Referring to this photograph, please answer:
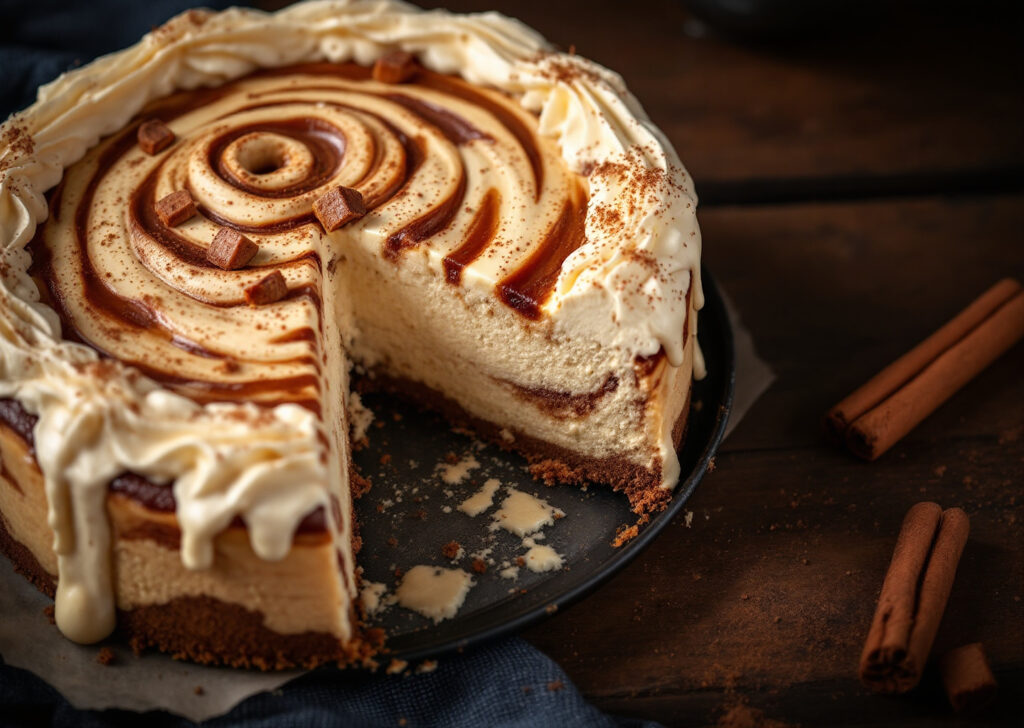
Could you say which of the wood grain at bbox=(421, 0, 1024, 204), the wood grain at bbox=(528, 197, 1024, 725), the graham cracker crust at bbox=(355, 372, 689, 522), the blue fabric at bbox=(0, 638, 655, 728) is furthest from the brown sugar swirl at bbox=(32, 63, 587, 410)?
the wood grain at bbox=(421, 0, 1024, 204)

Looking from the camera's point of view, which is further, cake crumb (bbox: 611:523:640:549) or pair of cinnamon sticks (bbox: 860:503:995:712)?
cake crumb (bbox: 611:523:640:549)

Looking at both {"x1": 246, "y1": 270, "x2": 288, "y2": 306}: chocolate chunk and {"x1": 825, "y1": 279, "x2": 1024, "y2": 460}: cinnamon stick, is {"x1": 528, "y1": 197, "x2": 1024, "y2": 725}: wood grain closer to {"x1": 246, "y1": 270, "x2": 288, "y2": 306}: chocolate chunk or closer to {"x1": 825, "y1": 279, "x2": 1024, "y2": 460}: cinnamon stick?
{"x1": 825, "y1": 279, "x2": 1024, "y2": 460}: cinnamon stick

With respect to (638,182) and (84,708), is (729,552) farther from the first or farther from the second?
(84,708)

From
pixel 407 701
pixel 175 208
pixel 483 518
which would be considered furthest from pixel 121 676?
pixel 175 208

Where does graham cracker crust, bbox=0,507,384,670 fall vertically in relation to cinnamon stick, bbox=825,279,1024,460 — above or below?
above

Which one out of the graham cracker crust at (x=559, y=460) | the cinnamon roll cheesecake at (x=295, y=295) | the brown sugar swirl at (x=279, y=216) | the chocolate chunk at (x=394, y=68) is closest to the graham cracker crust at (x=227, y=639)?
the cinnamon roll cheesecake at (x=295, y=295)

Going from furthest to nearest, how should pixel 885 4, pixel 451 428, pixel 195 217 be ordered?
pixel 885 4, pixel 451 428, pixel 195 217

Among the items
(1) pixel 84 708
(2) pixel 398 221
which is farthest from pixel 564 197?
(1) pixel 84 708

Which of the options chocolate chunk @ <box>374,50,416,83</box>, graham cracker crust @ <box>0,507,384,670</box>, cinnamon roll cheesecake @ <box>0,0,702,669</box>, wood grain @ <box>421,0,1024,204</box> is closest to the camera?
cinnamon roll cheesecake @ <box>0,0,702,669</box>
